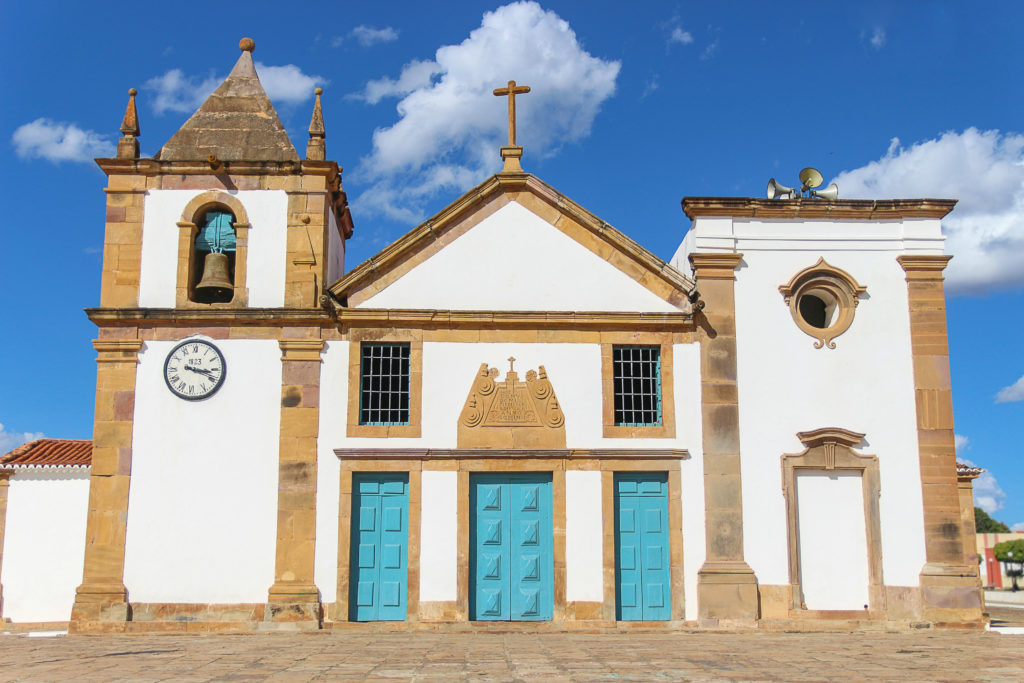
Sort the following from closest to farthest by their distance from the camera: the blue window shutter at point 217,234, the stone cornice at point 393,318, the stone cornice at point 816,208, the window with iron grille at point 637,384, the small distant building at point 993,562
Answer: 1. the stone cornice at point 393,318
2. the window with iron grille at point 637,384
3. the blue window shutter at point 217,234
4. the stone cornice at point 816,208
5. the small distant building at point 993,562

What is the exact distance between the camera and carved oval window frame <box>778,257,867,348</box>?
50.3 feet

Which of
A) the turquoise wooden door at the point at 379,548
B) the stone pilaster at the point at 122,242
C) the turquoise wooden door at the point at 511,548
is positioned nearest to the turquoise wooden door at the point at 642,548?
the turquoise wooden door at the point at 511,548

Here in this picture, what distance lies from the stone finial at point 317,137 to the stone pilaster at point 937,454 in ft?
32.9

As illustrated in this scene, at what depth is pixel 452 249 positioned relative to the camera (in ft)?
50.6

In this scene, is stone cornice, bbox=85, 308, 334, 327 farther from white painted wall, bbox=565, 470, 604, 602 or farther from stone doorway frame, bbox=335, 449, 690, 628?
white painted wall, bbox=565, 470, 604, 602

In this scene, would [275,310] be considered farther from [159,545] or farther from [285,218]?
[159,545]

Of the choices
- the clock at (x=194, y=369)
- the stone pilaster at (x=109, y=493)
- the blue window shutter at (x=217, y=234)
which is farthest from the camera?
the blue window shutter at (x=217, y=234)

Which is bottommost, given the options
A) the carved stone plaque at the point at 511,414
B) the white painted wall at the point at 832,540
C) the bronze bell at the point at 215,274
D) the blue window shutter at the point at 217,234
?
the white painted wall at the point at 832,540

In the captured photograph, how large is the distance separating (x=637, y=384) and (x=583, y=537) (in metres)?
2.69

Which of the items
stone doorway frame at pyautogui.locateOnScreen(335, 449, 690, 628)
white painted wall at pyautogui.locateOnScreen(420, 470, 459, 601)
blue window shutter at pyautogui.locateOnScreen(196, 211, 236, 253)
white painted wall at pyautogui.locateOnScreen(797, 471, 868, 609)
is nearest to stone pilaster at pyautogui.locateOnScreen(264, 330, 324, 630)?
stone doorway frame at pyautogui.locateOnScreen(335, 449, 690, 628)

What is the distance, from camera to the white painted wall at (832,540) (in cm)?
1457

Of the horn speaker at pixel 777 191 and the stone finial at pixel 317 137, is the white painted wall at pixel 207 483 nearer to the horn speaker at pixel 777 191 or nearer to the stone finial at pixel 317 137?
the stone finial at pixel 317 137

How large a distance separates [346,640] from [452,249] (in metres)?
6.42

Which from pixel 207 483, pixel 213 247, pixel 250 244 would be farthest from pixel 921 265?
pixel 207 483
